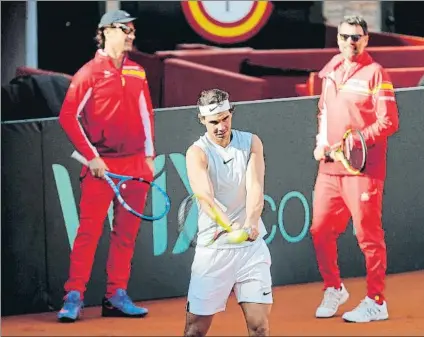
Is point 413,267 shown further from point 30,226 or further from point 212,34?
point 212,34

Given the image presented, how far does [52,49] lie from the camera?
1441 cm

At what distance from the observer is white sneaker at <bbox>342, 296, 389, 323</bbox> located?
32.7ft

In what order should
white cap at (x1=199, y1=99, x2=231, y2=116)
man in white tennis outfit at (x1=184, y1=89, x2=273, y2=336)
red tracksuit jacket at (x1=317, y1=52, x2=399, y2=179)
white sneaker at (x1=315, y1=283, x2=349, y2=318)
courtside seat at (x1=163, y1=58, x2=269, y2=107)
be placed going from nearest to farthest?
1. man in white tennis outfit at (x1=184, y1=89, x2=273, y2=336)
2. white cap at (x1=199, y1=99, x2=231, y2=116)
3. red tracksuit jacket at (x1=317, y1=52, x2=399, y2=179)
4. white sneaker at (x1=315, y1=283, x2=349, y2=318)
5. courtside seat at (x1=163, y1=58, x2=269, y2=107)

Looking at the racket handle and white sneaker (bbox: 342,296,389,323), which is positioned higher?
the racket handle

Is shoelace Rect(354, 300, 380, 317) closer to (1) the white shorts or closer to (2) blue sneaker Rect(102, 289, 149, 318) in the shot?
(2) blue sneaker Rect(102, 289, 149, 318)

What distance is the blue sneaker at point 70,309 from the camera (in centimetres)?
997

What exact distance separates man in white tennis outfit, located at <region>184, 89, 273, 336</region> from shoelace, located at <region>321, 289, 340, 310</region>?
158 cm

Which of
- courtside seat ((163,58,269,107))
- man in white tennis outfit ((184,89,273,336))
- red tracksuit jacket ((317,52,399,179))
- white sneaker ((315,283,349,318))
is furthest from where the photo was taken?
courtside seat ((163,58,269,107))

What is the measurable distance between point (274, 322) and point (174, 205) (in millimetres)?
1061

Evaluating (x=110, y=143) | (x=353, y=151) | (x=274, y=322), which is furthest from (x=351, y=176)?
(x=110, y=143)

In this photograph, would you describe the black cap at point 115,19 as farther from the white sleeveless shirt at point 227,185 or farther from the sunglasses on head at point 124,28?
the white sleeveless shirt at point 227,185

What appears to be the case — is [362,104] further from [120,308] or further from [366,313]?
[120,308]

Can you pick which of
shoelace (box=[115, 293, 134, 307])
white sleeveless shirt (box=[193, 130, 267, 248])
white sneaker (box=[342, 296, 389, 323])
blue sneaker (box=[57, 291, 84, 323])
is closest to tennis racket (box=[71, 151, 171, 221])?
shoelace (box=[115, 293, 134, 307])

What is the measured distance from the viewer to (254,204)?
332 inches
